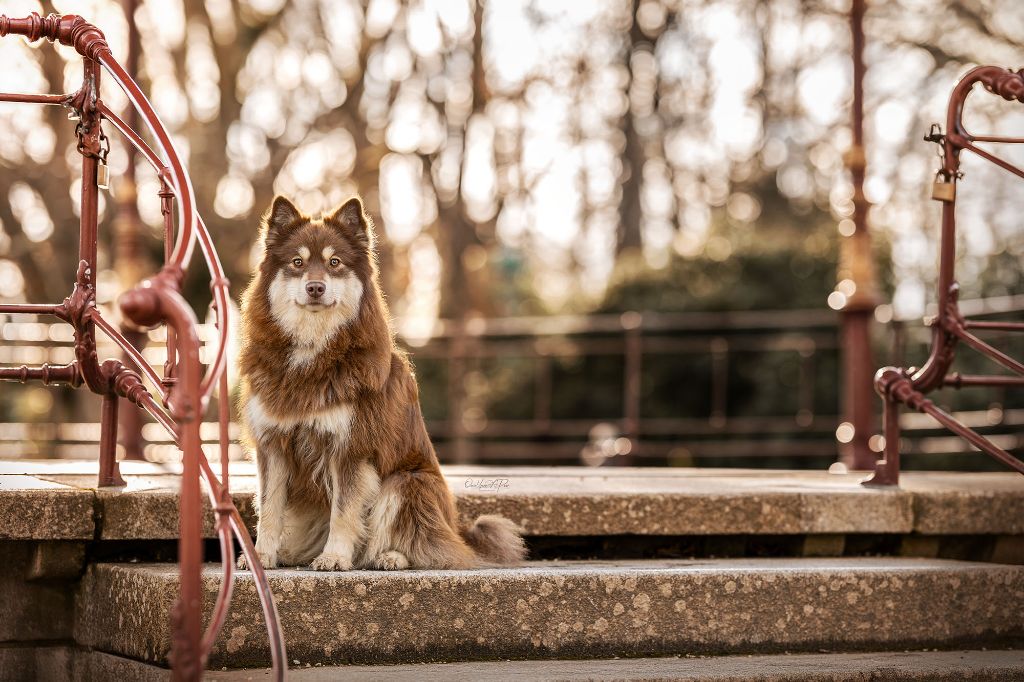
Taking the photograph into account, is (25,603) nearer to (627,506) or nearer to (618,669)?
(618,669)

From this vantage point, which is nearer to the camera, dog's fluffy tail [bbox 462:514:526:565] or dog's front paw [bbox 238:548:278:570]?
dog's front paw [bbox 238:548:278:570]

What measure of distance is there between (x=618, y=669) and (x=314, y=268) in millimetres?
1651

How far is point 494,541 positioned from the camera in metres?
3.95

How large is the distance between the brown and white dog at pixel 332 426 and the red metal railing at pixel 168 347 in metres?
0.36

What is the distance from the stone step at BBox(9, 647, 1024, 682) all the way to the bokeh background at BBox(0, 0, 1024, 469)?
4.45 m

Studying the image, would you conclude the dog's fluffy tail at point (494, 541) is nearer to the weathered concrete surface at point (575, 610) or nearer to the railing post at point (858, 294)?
the weathered concrete surface at point (575, 610)

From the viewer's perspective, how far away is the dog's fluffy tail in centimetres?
393

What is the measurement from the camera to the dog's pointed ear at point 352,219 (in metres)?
3.98

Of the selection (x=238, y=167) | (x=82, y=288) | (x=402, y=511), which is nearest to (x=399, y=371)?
(x=402, y=511)

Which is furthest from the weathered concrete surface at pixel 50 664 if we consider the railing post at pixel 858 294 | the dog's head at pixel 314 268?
the railing post at pixel 858 294

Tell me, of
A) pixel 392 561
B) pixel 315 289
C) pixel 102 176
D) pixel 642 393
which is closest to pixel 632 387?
pixel 642 393

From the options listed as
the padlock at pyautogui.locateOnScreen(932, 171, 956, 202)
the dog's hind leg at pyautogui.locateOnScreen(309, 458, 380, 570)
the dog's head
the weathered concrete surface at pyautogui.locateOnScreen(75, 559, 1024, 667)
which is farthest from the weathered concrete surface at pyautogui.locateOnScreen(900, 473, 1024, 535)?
the dog's head
